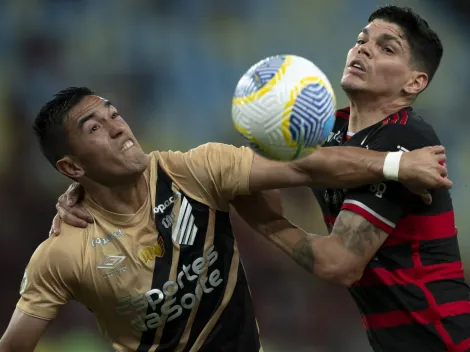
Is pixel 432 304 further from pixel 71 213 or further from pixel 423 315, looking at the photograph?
pixel 71 213

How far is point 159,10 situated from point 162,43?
0.32 meters

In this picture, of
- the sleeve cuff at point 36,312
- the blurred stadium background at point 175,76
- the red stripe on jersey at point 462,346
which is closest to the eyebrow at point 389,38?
the red stripe on jersey at point 462,346

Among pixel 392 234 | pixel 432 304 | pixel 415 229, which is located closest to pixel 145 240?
pixel 392 234

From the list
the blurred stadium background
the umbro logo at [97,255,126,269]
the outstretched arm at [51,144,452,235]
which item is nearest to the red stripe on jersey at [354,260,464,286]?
the outstretched arm at [51,144,452,235]

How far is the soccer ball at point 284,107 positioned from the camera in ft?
8.87

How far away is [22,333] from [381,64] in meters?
2.12

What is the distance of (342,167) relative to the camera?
3123 mm

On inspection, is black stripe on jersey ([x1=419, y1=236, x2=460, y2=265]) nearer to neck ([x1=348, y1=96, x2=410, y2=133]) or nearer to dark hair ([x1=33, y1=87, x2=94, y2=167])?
neck ([x1=348, y1=96, x2=410, y2=133])

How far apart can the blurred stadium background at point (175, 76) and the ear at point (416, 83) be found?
2802 mm

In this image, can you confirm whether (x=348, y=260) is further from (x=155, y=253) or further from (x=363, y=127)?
(x=155, y=253)

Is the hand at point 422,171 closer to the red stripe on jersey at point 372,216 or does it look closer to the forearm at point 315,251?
the red stripe on jersey at point 372,216

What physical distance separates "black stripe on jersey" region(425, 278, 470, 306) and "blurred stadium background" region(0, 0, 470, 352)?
9.21 ft

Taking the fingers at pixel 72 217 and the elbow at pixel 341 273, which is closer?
the elbow at pixel 341 273

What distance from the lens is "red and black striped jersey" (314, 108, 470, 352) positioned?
3.18 metres
